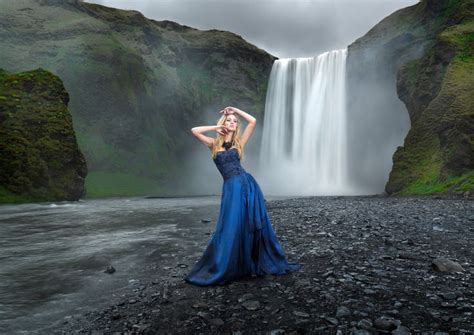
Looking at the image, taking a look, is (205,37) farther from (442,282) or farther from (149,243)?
(442,282)

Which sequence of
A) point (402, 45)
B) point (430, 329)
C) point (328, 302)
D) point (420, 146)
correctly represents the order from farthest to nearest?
point (402, 45) → point (420, 146) → point (328, 302) → point (430, 329)

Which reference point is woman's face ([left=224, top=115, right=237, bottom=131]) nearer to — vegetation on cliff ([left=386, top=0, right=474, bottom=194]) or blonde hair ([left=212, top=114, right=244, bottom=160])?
blonde hair ([left=212, top=114, right=244, bottom=160])

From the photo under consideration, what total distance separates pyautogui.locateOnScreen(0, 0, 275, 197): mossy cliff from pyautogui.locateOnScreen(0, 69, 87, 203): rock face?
60.1 feet

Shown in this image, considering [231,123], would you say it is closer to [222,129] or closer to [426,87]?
[222,129]

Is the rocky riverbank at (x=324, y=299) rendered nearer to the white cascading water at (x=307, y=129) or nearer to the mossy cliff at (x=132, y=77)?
the white cascading water at (x=307, y=129)

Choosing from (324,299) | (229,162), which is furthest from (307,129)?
(324,299)

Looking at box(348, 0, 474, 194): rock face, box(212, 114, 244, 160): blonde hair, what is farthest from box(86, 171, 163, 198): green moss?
box(212, 114, 244, 160): blonde hair

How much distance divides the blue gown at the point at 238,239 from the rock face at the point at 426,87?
29.8 meters


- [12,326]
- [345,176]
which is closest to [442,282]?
[12,326]

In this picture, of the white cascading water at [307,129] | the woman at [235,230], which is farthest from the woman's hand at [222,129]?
the white cascading water at [307,129]

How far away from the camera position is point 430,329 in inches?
204

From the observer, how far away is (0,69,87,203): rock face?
5228cm

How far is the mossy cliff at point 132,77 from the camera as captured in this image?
97000 millimetres

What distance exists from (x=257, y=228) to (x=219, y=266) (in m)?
1.23
